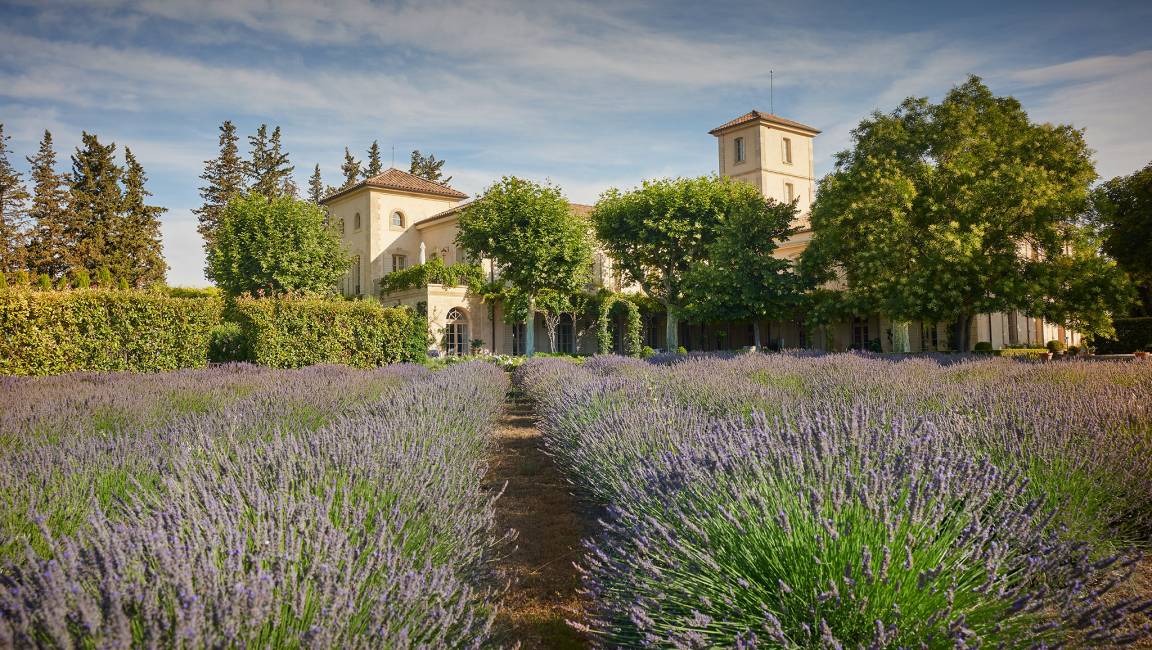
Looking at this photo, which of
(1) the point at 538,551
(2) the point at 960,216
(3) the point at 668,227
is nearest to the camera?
(1) the point at 538,551

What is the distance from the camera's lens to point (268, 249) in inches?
1097

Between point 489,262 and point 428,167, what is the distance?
24.3 m

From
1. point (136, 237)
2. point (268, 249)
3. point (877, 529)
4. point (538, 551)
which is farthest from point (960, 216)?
point (136, 237)

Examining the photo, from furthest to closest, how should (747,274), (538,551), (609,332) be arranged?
(609,332) < (747,274) < (538,551)

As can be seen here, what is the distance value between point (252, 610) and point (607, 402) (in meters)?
4.02

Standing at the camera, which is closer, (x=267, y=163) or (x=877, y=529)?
A: (x=877, y=529)

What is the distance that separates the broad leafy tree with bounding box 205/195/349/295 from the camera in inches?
1099

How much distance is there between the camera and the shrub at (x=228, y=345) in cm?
1291

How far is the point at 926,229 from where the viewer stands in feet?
59.7

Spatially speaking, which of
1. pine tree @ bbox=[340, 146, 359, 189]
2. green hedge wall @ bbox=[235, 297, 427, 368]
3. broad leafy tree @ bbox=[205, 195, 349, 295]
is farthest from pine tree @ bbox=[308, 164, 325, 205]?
green hedge wall @ bbox=[235, 297, 427, 368]

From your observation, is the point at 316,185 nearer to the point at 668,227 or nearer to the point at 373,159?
the point at 373,159

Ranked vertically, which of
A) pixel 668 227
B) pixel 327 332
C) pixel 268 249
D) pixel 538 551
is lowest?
pixel 538 551

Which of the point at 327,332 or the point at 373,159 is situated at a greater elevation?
the point at 373,159

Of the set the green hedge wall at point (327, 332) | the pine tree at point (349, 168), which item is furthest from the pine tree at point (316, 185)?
the green hedge wall at point (327, 332)
